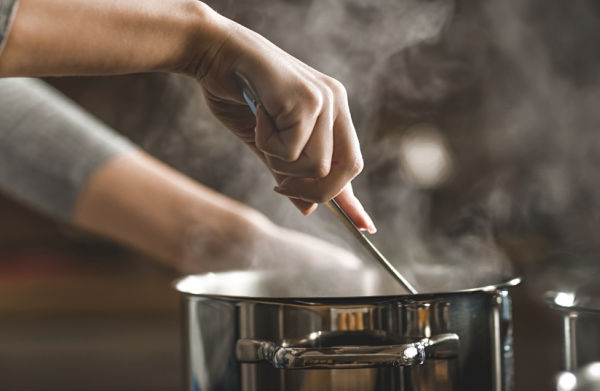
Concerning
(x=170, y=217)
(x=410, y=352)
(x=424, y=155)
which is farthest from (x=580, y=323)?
(x=424, y=155)

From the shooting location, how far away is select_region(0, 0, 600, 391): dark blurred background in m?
1.15

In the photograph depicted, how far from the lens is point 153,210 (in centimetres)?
81

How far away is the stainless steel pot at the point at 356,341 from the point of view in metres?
0.38

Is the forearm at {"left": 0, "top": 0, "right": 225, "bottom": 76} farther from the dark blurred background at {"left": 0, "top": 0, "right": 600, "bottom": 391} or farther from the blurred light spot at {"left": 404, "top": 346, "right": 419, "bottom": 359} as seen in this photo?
the dark blurred background at {"left": 0, "top": 0, "right": 600, "bottom": 391}

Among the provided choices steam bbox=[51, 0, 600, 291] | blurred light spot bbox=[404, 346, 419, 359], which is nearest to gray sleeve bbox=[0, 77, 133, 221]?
steam bbox=[51, 0, 600, 291]

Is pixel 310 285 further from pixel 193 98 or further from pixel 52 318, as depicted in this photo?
pixel 52 318

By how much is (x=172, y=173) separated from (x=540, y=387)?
126cm

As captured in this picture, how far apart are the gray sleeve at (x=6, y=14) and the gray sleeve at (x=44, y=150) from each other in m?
0.48

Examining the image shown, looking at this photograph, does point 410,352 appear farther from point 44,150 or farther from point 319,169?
point 44,150

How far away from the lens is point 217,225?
793 mm

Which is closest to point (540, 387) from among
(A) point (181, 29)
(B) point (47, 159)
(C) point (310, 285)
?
(C) point (310, 285)

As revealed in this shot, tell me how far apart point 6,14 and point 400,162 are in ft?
5.51

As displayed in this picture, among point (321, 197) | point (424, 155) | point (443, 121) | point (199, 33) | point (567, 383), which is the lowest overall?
point (567, 383)

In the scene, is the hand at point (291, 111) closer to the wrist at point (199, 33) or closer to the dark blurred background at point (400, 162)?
the wrist at point (199, 33)
